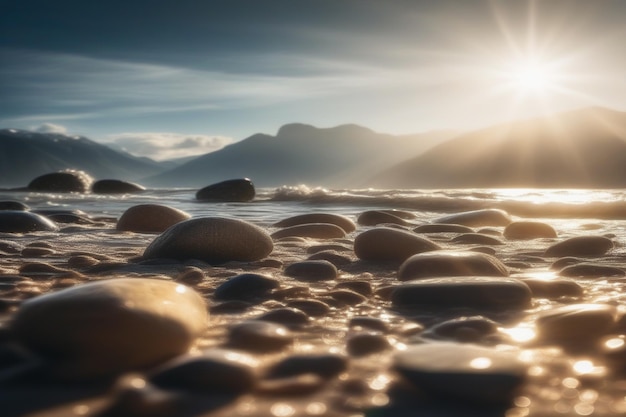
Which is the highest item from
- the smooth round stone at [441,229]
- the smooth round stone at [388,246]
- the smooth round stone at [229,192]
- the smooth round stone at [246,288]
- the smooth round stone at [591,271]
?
the smooth round stone at [229,192]

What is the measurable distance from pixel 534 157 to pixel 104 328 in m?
87.9

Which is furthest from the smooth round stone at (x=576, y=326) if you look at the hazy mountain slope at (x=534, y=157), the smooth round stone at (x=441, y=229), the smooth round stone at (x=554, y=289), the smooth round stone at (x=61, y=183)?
the hazy mountain slope at (x=534, y=157)

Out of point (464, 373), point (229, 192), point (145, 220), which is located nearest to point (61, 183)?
point (229, 192)

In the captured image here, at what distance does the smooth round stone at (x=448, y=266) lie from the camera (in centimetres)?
259

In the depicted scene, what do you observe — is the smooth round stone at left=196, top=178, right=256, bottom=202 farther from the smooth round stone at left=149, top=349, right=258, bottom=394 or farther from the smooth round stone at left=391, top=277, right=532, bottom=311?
the smooth round stone at left=149, top=349, right=258, bottom=394

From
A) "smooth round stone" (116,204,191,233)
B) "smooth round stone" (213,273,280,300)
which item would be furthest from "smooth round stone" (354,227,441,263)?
"smooth round stone" (116,204,191,233)

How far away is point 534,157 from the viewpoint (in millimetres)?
83625

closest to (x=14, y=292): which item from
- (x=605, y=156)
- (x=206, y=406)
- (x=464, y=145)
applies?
(x=206, y=406)

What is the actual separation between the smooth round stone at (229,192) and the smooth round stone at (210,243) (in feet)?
33.4

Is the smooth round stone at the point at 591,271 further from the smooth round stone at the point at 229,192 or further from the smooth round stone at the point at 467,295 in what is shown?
the smooth round stone at the point at 229,192

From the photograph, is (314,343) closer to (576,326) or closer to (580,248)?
(576,326)

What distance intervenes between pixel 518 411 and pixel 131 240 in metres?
3.87

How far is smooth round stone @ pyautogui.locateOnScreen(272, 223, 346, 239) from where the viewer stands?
477 cm

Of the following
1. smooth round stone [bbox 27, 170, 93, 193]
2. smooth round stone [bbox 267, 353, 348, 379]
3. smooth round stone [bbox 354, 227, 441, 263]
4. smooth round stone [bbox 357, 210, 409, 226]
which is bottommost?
smooth round stone [bbox 267, 353, 348, 379]
